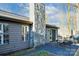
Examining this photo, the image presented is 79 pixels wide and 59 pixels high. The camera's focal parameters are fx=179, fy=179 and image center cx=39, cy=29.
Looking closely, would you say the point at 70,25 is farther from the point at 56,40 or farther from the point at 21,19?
the point at 21,19

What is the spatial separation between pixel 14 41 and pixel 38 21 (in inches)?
27.9

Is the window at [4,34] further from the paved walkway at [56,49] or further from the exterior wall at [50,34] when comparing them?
the exterior wall at [50,34]

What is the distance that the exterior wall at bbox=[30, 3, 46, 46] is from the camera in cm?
405

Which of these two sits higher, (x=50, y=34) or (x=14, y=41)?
(x=50, y=34)

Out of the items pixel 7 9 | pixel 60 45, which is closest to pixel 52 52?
pixel 60 45

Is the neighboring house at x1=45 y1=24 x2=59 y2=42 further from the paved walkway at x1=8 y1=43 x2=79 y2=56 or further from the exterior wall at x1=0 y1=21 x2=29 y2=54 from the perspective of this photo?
the exterior wall at x1=0 y1=21 x2=29 y2=54

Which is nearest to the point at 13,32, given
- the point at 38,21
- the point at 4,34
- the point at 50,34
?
the point at 4,34

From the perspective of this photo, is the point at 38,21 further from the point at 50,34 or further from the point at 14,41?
the point at 14,41

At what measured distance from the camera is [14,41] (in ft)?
13.0

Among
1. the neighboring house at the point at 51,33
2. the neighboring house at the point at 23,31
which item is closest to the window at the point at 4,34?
the neighboring house at the point at 23,31

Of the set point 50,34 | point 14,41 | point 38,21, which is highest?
point 38,21

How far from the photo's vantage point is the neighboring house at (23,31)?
3.88 meters

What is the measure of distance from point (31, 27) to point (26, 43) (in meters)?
0.38

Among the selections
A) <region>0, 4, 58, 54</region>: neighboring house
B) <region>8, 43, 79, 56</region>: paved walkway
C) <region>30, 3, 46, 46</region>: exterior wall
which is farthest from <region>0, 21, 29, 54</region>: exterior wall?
<region>30, 3, 46, 46</region>: exterior wall
